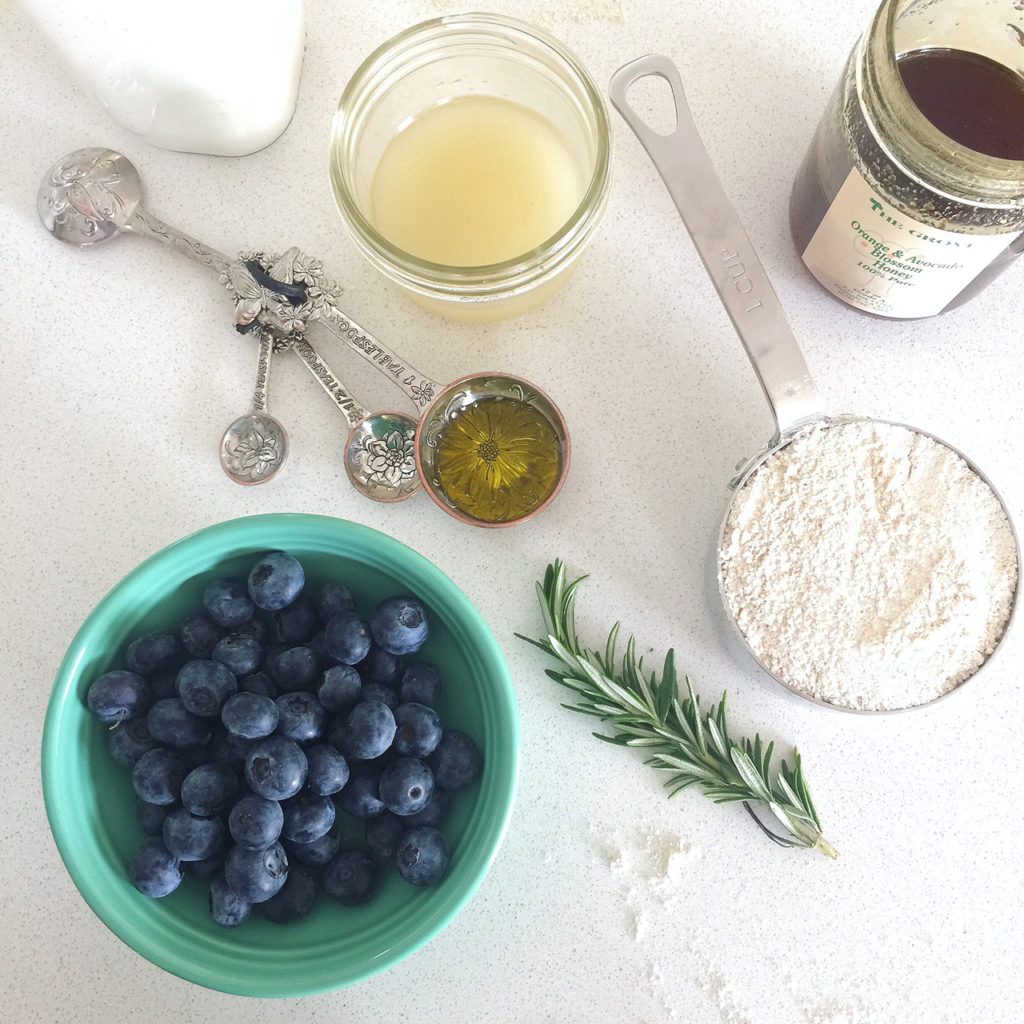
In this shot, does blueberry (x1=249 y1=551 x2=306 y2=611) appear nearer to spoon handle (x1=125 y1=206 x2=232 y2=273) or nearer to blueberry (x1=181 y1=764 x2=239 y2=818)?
blueberry (x1=181 y1=764 x2=239 y2=818)

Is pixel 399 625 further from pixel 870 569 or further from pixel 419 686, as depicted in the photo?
pixel 870 569

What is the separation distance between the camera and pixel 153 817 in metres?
0.67

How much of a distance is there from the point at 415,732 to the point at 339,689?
0.06 m

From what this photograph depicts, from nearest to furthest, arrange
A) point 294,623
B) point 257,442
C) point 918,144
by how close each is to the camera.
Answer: point 918,144, point 294,623, point 257,442

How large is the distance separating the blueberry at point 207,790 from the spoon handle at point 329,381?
0.32 m

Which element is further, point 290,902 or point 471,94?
point 471,94

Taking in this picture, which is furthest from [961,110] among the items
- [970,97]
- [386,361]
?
[386,361]

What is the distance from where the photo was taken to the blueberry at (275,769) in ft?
2.04

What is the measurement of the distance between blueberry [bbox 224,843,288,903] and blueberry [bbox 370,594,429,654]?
16 centimetres

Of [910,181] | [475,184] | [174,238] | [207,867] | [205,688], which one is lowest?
[207,867]

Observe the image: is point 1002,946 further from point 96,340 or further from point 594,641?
point 96,340

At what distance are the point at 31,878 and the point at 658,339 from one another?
0.72m

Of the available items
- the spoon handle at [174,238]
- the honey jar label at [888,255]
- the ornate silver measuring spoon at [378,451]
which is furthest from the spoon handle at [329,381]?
the honey jar label at [888,255]

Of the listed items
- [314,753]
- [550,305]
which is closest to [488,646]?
[314,753]
